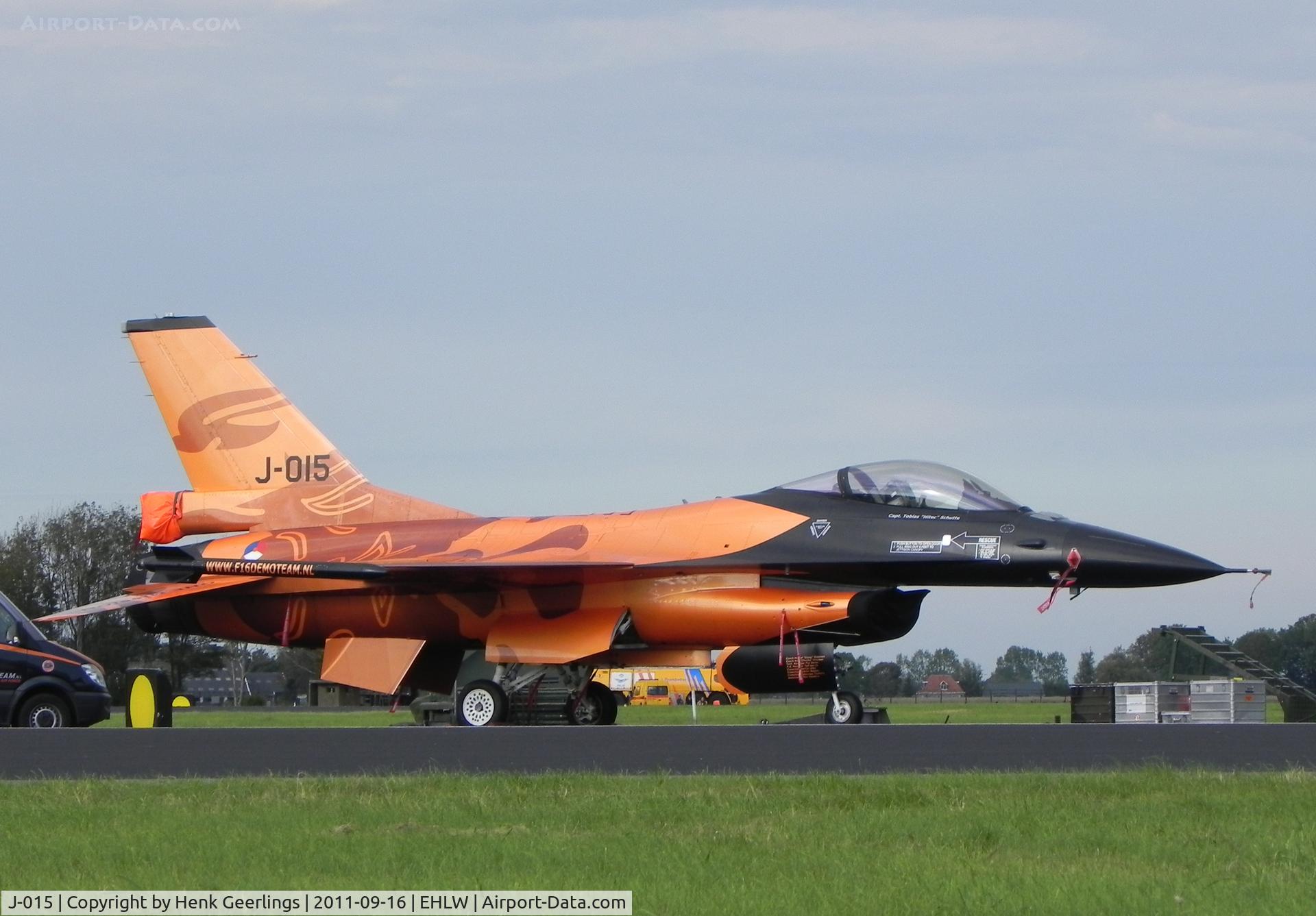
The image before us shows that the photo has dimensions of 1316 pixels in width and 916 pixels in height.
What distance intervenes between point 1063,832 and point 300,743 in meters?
6.79

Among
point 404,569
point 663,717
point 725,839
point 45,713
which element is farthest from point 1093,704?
point 725,839

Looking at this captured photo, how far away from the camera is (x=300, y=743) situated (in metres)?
12.6

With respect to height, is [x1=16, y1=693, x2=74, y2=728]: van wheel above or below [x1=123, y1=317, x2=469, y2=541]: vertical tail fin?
below

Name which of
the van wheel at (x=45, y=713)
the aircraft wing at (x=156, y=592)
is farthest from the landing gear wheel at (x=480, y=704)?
the van wheel at (x=45, y=713)

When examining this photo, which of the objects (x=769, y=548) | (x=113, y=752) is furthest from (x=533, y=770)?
(x=769, y=548)

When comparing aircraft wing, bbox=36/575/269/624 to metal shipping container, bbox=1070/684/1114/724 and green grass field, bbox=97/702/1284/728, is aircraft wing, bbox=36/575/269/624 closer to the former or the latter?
green grass field, bbox=97/702/1284/728

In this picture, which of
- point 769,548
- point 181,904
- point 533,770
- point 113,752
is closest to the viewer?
point 181,904

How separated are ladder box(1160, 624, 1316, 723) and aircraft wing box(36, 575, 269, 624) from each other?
1327cm

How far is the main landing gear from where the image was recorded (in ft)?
63.2

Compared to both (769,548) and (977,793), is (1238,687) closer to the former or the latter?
(769,548)

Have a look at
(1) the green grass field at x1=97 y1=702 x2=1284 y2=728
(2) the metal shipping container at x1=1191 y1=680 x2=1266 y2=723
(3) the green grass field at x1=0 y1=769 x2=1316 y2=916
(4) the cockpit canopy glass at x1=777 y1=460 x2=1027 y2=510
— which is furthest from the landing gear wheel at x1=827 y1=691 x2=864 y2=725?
(1) the green grass field at x1=97 y1=702 x2=1284 y2=728

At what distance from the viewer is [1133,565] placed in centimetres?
1736

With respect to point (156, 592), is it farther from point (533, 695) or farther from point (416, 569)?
point (533, 695)

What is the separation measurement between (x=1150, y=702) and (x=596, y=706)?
7.18 metres
